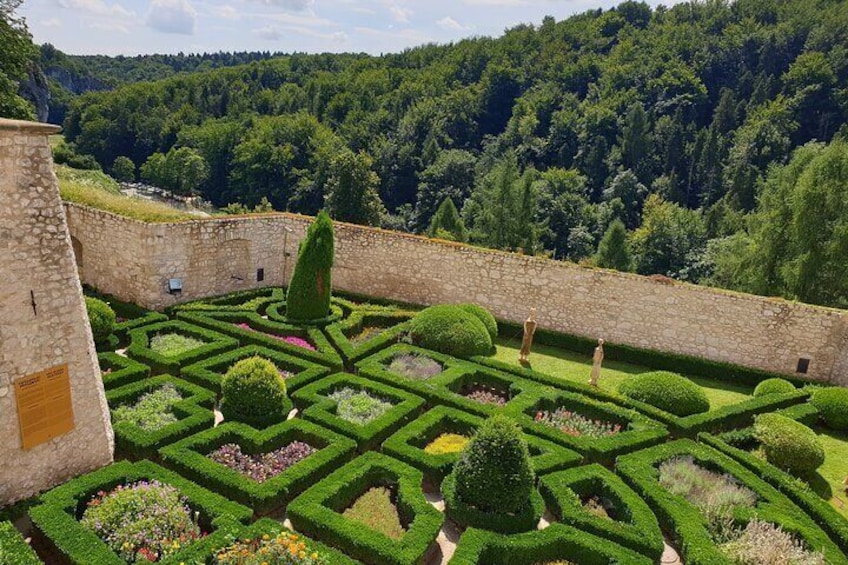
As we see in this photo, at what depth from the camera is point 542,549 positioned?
725 cm

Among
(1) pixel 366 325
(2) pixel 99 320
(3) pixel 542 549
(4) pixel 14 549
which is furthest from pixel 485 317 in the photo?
(4) pixel 14 549

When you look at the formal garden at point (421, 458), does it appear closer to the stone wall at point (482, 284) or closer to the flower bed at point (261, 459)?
the flower bed at point (261, 459)

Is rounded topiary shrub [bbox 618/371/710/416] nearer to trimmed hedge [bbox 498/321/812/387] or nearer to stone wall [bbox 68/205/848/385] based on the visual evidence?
trimmed hedge [bbox 498/321/812/387]

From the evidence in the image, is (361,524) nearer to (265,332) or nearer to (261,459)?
(261,459)

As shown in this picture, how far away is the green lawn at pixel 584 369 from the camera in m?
13.0

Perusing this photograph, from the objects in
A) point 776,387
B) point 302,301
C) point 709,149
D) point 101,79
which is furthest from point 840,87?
point 101,79

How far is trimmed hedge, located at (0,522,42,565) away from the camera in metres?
6.06

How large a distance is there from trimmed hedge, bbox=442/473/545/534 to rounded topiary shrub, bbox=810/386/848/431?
714 cm

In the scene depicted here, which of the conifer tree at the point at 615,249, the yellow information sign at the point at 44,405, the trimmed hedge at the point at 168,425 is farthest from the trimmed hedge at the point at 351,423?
the conifer tree at the point at 615,249

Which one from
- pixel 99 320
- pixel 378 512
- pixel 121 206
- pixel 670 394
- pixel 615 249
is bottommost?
pixel 615 249

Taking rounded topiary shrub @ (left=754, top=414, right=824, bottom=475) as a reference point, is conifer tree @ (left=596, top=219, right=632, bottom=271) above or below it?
below

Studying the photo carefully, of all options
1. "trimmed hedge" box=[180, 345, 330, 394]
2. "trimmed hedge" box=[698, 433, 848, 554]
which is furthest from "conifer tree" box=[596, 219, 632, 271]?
"trimmed hedge" box=[180, 345, 330, 394]

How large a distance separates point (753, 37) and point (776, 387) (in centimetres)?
7065

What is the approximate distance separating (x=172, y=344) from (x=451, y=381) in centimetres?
605
